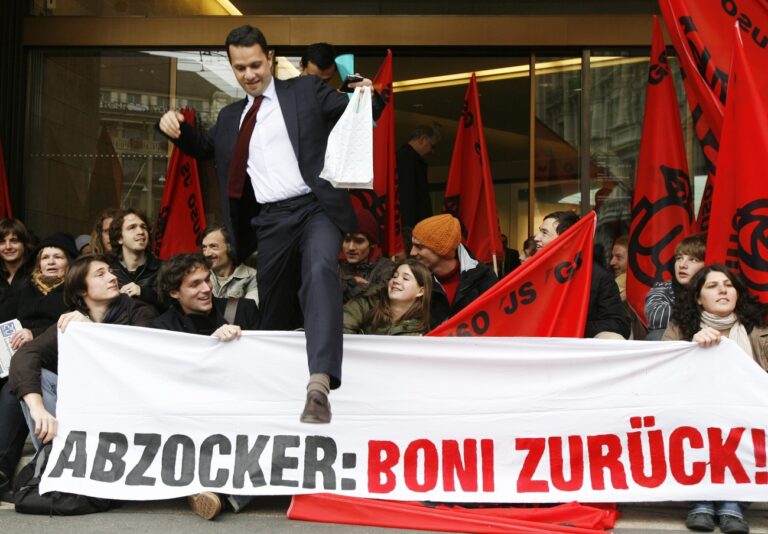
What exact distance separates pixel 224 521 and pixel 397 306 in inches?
60.7

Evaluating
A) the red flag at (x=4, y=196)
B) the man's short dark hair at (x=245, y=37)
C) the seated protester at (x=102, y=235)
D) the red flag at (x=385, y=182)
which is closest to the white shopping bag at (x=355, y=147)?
the man's short dark hair at (x=245, y=37)

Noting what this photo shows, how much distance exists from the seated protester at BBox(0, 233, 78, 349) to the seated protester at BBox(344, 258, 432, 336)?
1747 mm

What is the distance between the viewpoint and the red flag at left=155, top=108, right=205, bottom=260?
345 inches

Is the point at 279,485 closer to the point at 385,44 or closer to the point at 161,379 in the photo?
the point at 161,379

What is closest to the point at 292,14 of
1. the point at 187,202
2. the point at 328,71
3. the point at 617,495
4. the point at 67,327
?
the point at 187,202

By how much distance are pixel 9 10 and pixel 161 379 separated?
5.85 meters

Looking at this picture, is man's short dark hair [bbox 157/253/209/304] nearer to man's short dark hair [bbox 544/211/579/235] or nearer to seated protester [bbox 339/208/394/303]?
seated protester [bbox 339/208/394/303]

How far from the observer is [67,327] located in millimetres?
5207

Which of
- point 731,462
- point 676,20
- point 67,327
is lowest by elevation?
point 731,462

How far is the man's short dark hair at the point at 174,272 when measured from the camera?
555cm

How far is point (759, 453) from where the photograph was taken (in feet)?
15.9

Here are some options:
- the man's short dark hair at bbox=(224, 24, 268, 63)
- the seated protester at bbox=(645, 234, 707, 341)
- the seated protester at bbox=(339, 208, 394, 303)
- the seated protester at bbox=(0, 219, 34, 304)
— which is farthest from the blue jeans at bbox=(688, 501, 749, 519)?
the seated protester at bbox=(0, 219, 34, 304)

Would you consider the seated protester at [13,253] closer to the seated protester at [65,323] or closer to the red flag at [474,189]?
the seated protester at [65,323]

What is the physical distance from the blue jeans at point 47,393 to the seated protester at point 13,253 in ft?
6.24
